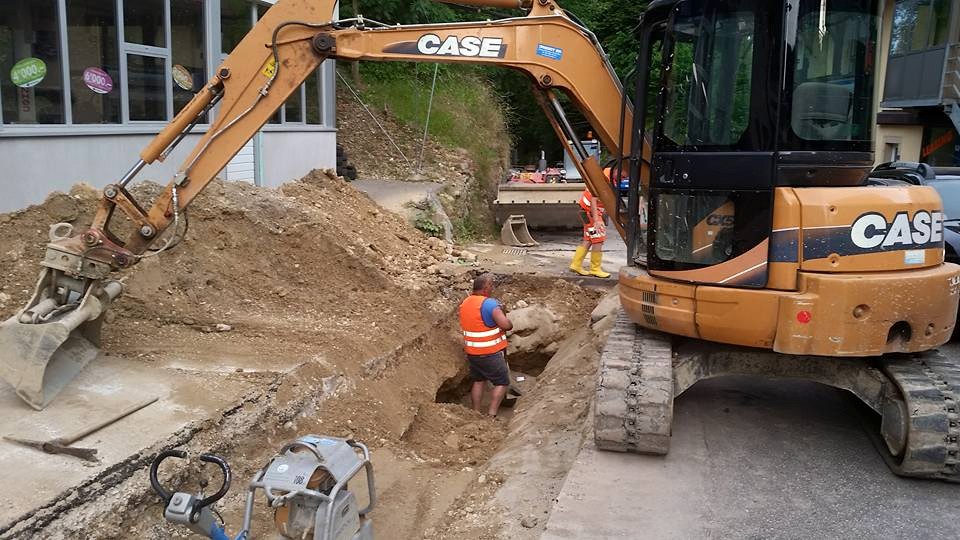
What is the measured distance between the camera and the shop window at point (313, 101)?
14297mm

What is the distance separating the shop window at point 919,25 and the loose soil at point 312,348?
13.6 metres

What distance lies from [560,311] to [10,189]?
673 centimetres

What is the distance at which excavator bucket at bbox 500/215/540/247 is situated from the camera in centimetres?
1566

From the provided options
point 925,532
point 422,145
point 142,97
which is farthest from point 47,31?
point 422,145

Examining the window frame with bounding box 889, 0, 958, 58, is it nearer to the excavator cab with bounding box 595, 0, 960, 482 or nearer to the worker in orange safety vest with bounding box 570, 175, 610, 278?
the worker in orange safety vest with bounding box 570, 175, 610, 278

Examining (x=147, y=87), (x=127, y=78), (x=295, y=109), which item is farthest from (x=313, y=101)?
(x=127, y=78)

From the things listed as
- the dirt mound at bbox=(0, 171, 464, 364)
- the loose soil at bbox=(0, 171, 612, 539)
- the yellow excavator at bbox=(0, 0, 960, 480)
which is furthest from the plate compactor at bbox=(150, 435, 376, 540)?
the dirt mound at bbox=(0, 171, 464, 364)

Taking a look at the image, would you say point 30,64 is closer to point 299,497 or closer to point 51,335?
point 51,335

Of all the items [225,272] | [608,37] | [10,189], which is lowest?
[225,272]

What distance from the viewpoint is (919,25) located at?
65.3 ft

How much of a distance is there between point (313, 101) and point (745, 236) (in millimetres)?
10905

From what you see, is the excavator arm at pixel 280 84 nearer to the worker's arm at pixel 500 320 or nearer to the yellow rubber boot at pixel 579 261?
the worker's arm at pixel 500 320

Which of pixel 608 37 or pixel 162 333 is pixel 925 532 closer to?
pixel 162 333

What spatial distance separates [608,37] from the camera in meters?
27.5
